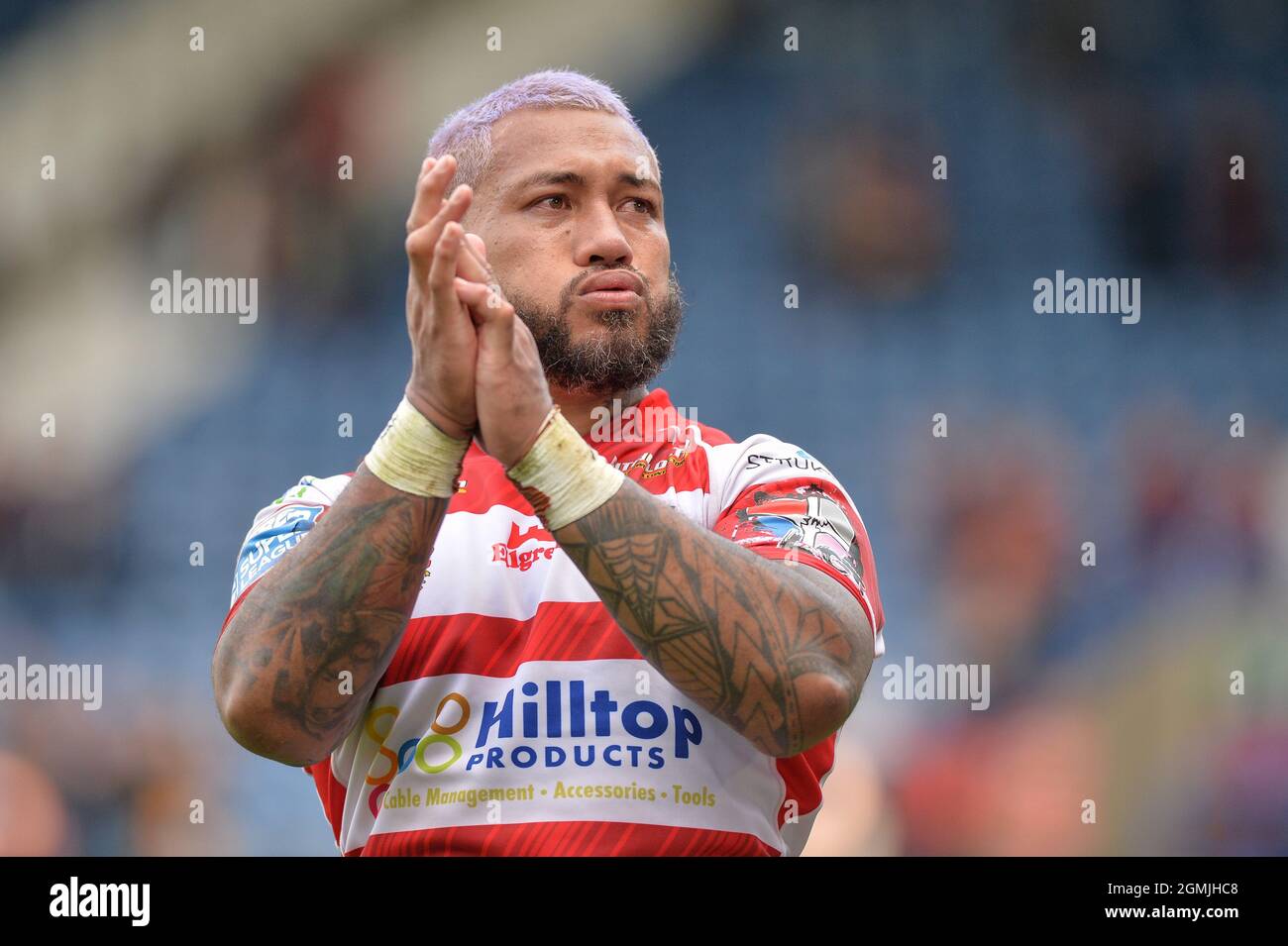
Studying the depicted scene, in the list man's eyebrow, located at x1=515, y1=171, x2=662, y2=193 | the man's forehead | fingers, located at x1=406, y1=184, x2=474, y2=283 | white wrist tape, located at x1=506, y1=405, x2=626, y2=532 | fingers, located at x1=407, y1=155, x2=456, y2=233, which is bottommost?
white wrist tape, located at x1=506, y1=405, x2=626, y2=532

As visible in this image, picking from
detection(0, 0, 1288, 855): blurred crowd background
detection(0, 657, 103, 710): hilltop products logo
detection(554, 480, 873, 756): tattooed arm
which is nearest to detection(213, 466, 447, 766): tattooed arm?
detection(554, 480, 873, 756): tattooed arm

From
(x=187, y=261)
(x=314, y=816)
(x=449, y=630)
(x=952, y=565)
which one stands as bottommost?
(x=314, y=816)

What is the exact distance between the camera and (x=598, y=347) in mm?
2477

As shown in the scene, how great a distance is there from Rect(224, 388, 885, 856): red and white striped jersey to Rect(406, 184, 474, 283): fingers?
51cm

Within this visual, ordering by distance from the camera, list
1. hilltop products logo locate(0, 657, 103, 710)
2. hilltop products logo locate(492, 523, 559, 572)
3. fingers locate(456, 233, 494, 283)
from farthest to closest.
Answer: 1. hilltop products logo locate(0, 657, 103, 710)
2. hilltop products logo locate(492, 523, 559, 572)
3. fingers locate(456, 233, 494, 283)

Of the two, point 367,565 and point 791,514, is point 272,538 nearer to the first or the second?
point 367,565

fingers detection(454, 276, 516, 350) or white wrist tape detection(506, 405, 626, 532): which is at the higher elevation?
fingers detection(454, 276, 516, 350)

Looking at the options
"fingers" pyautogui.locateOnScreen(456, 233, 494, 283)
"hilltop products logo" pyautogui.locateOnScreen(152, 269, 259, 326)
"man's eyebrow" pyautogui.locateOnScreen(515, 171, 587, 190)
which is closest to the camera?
"fingers" pyautogui.locateOnScreen(456, 233, 494, 283)

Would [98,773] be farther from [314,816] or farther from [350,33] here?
[350,33]

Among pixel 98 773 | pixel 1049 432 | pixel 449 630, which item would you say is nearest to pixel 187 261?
pixel 98 773

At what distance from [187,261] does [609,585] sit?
13.5 ft

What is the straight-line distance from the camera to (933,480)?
17.5 ft

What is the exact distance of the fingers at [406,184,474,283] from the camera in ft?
6.52

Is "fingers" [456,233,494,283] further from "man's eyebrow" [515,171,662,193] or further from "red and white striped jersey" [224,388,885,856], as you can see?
"man's eyebrow" [515,171,662,193]
